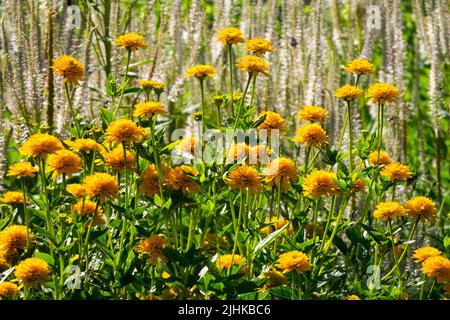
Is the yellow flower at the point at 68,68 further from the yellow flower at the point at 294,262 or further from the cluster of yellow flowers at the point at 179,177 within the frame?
the yellow flower at the point at 294,262

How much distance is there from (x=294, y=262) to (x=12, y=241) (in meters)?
0.72

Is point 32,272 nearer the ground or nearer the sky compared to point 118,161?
nearer the ground

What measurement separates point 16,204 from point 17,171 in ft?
0.65

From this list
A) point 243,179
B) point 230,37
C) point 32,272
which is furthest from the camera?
point 230,37

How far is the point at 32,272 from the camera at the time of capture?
197 centimetres

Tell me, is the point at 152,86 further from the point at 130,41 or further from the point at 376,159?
the point at 376,159

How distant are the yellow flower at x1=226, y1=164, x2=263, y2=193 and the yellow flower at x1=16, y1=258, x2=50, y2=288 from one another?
477 mm

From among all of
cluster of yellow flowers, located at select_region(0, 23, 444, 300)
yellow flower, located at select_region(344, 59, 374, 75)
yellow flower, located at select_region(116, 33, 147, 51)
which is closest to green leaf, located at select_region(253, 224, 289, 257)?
cluster of yellow flowers, located at select_region(0, 23, 444, 300)

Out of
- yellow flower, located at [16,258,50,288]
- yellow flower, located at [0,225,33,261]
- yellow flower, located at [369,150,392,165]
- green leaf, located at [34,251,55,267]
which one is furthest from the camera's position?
yellow flower, located at [369,150,392,165]

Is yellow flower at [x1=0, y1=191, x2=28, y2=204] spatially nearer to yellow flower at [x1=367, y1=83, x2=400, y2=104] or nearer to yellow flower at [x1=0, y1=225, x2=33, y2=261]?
yellow flower at [x1=0, y1=225, x2=33, y2=261]

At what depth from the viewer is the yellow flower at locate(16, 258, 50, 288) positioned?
1961mm

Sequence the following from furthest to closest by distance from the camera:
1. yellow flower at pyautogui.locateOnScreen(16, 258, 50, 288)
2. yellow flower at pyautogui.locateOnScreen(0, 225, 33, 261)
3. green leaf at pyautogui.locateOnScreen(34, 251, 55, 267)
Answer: yellow flower at pyautogui.locateOnScreen(0, 225, 33, 261) → green leaf at pyautogui.locateOnScreen(34, 251, 55, 267) → yellow flower at pyautogui.locateOnScreen(16, 258, 50, 288)

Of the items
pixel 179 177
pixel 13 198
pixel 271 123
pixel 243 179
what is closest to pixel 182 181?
pixel 179 177

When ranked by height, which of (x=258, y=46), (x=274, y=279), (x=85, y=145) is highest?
(x=258, y=46)
